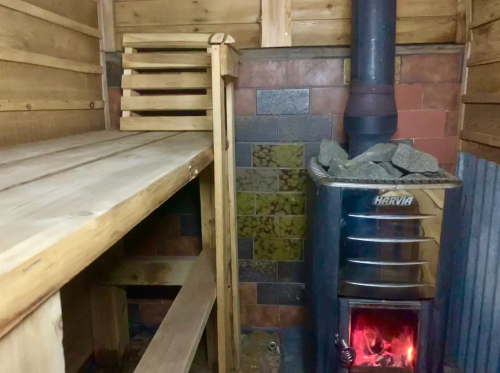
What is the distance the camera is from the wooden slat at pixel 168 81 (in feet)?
6.61

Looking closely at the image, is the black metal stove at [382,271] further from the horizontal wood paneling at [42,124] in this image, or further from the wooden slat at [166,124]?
the horizontal wood paneling at [42,124]

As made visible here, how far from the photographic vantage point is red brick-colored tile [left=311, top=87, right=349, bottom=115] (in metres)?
2.12

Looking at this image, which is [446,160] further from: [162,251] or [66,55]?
[66,55]

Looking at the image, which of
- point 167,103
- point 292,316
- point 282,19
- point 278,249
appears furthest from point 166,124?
point 292,316

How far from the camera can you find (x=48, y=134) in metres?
1.74

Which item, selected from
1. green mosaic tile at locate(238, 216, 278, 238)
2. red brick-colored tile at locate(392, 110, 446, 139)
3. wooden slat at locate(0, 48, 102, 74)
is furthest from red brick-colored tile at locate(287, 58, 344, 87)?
wooden slat at locate(0, 48, 102, 74)

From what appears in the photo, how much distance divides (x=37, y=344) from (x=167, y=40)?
179 cm

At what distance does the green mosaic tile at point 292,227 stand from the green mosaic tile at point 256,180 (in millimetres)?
170

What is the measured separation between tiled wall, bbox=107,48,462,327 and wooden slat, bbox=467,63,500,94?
0.28ft

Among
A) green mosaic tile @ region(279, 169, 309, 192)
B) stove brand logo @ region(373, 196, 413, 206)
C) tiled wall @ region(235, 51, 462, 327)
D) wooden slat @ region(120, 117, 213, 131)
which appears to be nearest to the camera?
stove brand logo @ region(373, 196, 413, 206)

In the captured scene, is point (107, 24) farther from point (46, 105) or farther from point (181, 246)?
point (181, 246)

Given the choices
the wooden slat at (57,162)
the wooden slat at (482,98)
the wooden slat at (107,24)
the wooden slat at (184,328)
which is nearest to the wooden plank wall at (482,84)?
the wooden slat at (482,98)

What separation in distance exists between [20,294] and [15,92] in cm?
134

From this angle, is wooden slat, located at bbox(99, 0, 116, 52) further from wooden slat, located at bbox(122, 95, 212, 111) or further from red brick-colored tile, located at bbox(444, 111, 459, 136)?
red brick-colored tile, located at bbox(444, 111, 459, 136)
